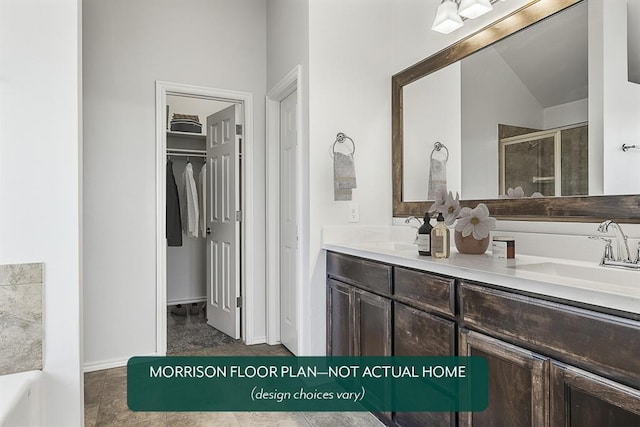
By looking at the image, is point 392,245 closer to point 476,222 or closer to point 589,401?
point 476,222

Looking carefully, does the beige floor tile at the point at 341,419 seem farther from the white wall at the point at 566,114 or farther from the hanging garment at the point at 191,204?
the hanging garment at the point at 191,204

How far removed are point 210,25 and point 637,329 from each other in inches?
129

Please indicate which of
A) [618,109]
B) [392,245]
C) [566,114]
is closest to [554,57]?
[566,114]

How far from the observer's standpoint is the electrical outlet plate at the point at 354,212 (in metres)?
2.68

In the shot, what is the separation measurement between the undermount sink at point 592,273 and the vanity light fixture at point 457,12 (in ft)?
4.18

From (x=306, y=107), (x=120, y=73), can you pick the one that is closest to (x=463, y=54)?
(x=306, y=107)

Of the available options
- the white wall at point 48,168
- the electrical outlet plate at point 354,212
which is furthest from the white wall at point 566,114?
the white wall at point 48,168

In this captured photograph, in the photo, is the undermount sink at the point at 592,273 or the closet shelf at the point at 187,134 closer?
the undermount sink at the point at 592,273

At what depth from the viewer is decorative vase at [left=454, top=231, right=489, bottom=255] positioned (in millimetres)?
1857

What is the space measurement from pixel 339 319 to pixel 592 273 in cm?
135

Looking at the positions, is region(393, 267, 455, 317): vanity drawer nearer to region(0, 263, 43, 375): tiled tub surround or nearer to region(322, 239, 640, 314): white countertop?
region(322, 239, 640, 314): white countertop

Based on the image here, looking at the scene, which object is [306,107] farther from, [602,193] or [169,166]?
[169,166]

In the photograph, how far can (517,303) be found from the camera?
1.29 m

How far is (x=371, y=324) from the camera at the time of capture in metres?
2.07
